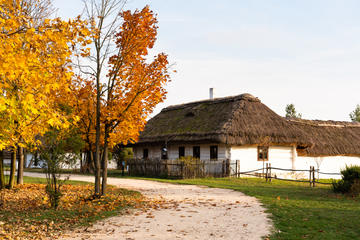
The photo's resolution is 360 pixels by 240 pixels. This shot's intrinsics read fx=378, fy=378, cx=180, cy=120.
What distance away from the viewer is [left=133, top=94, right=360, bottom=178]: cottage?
84.8ft

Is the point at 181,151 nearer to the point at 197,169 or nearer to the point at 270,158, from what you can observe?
the point at 197,169

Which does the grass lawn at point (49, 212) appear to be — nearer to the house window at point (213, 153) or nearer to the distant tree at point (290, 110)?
the house window at point (213, 153)

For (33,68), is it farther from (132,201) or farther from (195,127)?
(195,127)

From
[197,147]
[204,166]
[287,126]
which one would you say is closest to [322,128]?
[287,126]

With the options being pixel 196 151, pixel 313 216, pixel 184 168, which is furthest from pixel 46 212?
pixel 196 151

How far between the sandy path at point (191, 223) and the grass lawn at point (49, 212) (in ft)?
2.20

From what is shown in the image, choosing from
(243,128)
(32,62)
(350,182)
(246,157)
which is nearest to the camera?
(32,62)

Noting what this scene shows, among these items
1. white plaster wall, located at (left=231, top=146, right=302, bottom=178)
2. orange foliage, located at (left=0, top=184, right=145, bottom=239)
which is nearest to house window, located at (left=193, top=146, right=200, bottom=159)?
white plaster wall, located at (left=231, top=146, right=302, bottom=178)

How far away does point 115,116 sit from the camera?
12727 millimetres

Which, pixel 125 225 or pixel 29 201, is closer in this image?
pixel 125 225

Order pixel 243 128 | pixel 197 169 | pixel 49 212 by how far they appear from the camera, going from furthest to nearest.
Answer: pixel 243 128 → pixel 197 169 → pixel 49 212

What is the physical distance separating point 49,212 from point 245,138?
16873mm

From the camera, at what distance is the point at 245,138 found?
25.5 m

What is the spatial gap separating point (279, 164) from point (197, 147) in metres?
6.29
